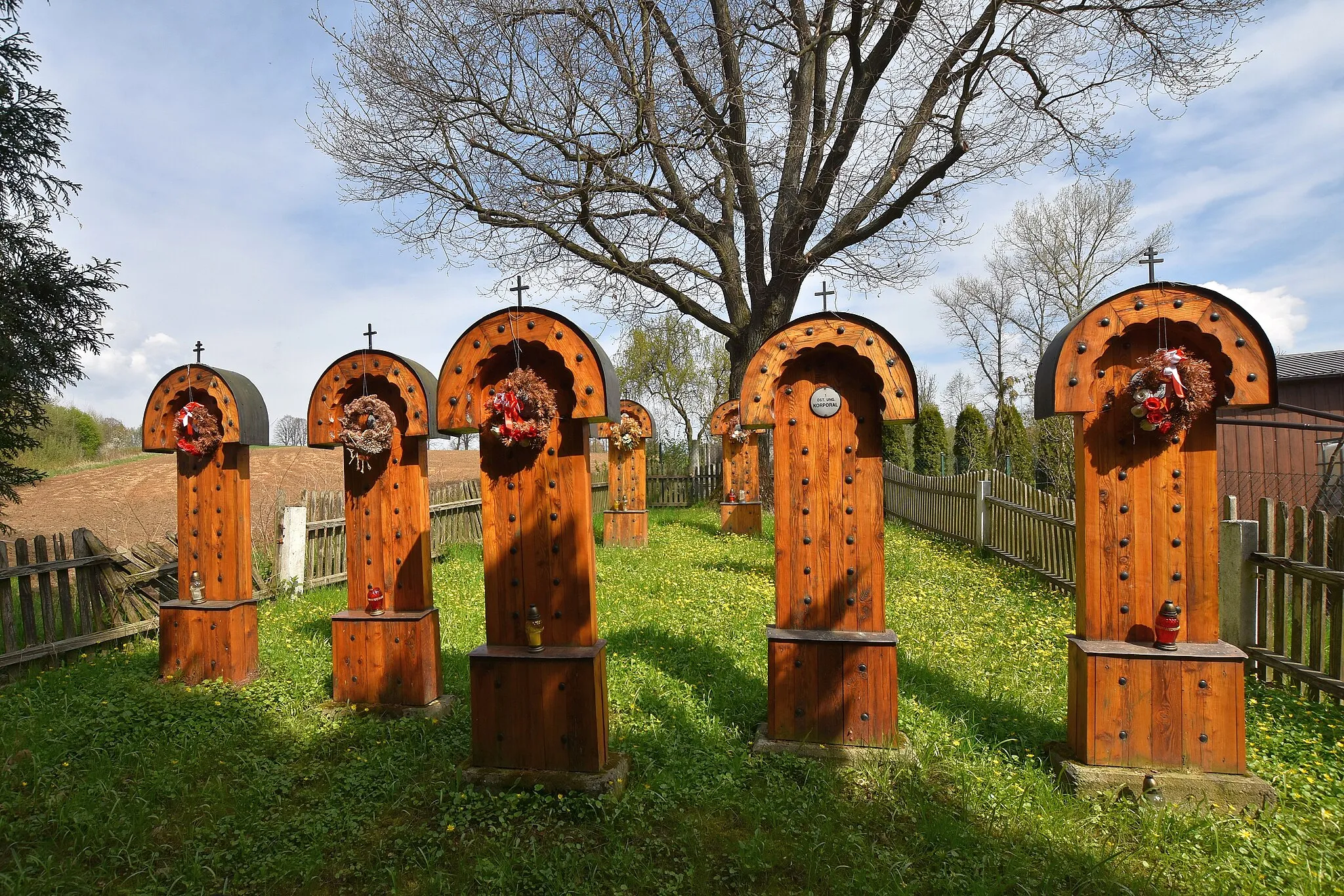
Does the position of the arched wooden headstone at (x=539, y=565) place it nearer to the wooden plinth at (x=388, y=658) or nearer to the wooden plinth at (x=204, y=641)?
the wooden plinth at (x=388, y=658)

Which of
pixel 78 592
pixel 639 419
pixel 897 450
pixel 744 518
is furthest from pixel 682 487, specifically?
pixel 78 592

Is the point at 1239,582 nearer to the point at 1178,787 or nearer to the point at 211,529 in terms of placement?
the point at 1178,787

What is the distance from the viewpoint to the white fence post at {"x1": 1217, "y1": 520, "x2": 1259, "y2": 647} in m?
5.08

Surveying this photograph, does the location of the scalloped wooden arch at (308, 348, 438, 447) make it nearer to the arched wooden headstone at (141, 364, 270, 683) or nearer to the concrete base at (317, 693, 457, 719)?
the arched wooden headstone at (141, 364, 270, 683)

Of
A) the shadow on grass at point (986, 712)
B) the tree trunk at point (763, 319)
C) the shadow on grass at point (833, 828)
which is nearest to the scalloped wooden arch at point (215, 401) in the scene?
the shadow on grass at point (833, 828)

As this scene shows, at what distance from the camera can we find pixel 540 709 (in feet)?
12.4

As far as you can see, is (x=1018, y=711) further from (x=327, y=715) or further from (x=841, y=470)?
(x=327, y=715)

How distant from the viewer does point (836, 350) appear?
13.5 feet

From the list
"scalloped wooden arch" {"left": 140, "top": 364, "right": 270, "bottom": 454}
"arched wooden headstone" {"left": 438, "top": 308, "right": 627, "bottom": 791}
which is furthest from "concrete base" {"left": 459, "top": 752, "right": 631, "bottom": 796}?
"scalloped wooden arch" {"left": 140, "top": 364, "right": 270, "bottom": 454}

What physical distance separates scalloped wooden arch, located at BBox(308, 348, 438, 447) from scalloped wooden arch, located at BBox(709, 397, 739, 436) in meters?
9.13

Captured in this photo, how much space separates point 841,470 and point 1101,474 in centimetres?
146

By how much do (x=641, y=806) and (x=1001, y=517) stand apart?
7.94m

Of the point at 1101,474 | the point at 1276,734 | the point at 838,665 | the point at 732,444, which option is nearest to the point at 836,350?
the point at 1101,474

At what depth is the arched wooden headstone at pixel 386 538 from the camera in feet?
16.2
